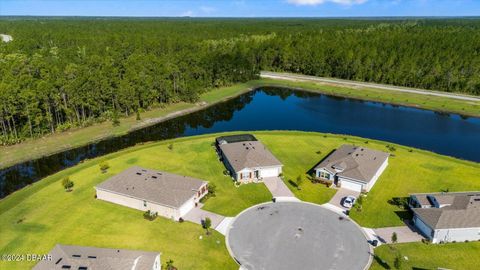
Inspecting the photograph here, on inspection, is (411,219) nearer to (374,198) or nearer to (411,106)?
(374,198)

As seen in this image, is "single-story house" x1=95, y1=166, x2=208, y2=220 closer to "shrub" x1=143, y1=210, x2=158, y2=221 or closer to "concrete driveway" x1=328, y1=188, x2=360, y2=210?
"shrub" x1=143, y1=210, x2=158, y2=221

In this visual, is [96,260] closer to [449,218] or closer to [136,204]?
[136,204]

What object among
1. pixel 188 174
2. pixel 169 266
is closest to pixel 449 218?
pixel 169 266

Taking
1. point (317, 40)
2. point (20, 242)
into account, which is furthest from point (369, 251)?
point (317, 40)

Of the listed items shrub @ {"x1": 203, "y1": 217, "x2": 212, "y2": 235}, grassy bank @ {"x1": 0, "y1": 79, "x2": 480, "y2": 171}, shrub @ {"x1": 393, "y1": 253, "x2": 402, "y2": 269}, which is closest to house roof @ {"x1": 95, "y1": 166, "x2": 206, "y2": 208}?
shrub @ {"x1": 203, "y1": 217, "x2": 212, "y2": 235}

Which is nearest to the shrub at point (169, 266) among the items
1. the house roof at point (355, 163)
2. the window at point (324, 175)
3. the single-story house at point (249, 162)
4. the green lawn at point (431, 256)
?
the green lawn at point (431, 256)
